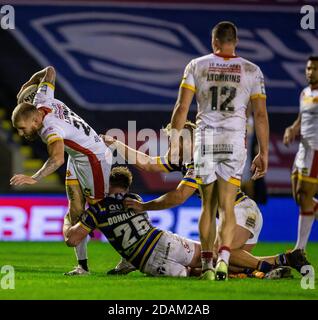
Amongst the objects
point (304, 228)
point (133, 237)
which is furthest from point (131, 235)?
point (304, 228)

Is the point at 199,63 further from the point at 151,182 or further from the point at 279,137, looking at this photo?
the point at 279,137

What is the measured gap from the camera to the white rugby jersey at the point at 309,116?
1122 cm

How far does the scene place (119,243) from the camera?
779 cm

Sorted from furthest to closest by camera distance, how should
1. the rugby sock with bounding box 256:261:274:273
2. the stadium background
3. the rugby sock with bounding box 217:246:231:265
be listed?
the stadium background < the rugby sock with bounding box 256:261:274:273 < the rugby sock with bounding box 217:246:231:265

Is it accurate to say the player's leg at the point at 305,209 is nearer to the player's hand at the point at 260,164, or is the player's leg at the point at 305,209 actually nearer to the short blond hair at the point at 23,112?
the player's hand at the point at 260,164

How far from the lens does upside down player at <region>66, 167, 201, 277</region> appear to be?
25.4 feet

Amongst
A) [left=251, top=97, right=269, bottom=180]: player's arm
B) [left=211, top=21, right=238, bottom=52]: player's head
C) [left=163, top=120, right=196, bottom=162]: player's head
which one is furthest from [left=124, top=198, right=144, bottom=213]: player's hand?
[left=211, top=21, right=238, bottom=52]: player's head

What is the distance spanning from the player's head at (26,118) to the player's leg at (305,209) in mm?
3706

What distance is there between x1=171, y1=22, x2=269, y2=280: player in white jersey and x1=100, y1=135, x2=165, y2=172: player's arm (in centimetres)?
69

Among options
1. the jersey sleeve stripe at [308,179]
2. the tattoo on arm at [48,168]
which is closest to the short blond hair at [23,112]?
the tattoo on arm at [48,168]

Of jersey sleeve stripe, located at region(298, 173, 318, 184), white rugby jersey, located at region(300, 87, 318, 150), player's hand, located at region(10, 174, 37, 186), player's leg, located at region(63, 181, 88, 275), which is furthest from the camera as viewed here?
white rugby jersey, located at region(300, 87, 318, 150)

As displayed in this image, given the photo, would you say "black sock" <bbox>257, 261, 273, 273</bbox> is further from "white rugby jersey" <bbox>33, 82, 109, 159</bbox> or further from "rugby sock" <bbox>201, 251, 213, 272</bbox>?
"white rugby jersey" <bbox>33, 82, 109, 159</bbox>

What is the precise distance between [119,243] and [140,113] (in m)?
11.5

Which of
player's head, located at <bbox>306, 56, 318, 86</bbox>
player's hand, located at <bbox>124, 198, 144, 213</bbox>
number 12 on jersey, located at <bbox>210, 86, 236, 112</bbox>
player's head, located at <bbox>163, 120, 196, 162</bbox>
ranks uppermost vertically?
player's head, located at <bbox>306, 56, 318, 86</bbox>
